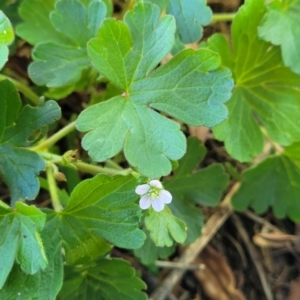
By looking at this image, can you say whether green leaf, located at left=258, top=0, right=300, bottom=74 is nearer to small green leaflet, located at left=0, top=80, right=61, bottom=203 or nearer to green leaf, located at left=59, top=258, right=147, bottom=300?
small green leaflet, located at left=0, top=80, right=61, bottom=203

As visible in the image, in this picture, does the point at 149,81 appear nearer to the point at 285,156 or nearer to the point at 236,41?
the point at 236,41

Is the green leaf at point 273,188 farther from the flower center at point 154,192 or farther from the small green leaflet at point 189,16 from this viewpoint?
the flower center at point 154,192

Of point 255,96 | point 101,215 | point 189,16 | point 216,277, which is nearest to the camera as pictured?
point 101,215

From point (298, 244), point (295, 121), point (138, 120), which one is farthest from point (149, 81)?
point (298, 244)

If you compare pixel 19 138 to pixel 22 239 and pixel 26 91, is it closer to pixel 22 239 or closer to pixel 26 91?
pixel 22 239

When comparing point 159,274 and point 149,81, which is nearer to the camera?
point 149,81

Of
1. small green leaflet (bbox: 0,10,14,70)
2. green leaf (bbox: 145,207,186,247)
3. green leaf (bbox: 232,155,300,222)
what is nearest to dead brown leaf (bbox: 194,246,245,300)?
green leaf (bbox: 232,155,300,222)

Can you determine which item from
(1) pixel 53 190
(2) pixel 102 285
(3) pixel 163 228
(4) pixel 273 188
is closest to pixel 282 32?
(4) pixel 273 188
